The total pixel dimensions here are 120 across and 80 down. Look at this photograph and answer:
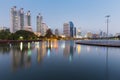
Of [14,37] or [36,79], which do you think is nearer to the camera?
[36,79]

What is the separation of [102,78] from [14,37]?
109 metres

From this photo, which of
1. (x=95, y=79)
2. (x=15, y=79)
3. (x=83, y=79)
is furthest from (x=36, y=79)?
(x=95, y=79)

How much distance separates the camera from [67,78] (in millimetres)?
9430

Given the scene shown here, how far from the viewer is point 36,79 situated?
9.15m

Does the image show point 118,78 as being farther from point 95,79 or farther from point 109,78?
point 95,79

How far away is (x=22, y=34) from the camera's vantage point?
126 meters

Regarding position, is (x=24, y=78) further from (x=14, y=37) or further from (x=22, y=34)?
(x=22, y=34)

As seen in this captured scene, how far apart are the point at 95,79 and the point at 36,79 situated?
3.41 m

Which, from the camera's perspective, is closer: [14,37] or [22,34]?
[14,37]

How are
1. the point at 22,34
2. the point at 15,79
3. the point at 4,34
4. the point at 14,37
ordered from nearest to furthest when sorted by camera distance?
the point at 15,79, the point at 4,34, the point at 14,37, the point at 22,34

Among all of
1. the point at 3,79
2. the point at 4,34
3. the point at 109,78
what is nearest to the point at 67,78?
the point at 109,78

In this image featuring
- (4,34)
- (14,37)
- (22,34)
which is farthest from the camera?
(22,34)

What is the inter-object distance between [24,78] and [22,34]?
120316mm

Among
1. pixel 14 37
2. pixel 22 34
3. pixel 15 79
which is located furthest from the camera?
pixel 22 34
